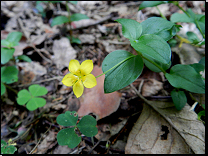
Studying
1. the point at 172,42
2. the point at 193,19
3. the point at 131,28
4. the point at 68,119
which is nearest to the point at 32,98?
the point at 68,119

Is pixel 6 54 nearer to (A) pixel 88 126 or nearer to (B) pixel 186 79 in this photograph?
(A) pixel 88 126

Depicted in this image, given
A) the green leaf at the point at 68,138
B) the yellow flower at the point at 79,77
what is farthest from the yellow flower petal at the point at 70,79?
the green leaf at the point at 68,138

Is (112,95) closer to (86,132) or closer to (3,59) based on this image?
(86,132)

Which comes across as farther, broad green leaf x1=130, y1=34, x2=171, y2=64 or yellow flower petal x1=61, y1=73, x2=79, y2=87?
yellow flower petal x1=61, y1=73, x2=79, y2=87

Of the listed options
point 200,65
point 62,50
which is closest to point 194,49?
point 200,65

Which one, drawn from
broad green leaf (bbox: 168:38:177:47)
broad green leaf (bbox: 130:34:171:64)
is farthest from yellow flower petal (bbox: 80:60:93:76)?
broad green leaf (bbox: 168:38:177:47)

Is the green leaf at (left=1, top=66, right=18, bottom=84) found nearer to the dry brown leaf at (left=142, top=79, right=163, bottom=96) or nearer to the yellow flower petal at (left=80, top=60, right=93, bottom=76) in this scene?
the yellow flower petal at (left=80, top=60, right=93, bottom=76)

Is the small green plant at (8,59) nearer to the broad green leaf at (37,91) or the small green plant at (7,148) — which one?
the broad green leaf at (37,91)
